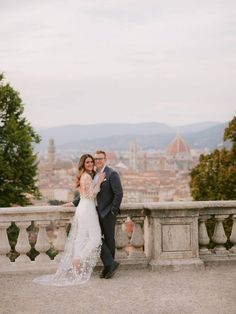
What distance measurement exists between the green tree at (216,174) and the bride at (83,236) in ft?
48.3

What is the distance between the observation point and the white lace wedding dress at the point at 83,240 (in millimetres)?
6016

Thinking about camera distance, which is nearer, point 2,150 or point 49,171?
point 2,150

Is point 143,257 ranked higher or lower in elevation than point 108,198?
lower

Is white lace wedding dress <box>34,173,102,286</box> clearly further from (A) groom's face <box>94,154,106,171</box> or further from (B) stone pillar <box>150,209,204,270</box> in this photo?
(B) stone pillar <box>150,209,204,270</box>

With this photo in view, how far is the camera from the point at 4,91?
22.6 meters

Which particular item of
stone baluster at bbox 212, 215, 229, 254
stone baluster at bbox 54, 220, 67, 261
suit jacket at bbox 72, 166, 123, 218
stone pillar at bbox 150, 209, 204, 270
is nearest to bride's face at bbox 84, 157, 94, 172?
suit jacket at bbox 72, 166, 123, 218

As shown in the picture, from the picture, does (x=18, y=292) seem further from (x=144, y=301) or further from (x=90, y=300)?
(x=144, y=301)

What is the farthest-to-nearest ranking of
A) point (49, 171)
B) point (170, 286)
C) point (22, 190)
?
point (49, 171)
point (22, 190)
point (170, 286)

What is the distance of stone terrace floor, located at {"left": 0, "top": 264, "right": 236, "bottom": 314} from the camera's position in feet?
16.1

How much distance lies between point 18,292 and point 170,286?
1.62 m

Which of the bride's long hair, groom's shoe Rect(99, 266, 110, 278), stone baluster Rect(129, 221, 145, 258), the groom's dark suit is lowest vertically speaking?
groom's shoe Rect(99, 266, 110, 278)

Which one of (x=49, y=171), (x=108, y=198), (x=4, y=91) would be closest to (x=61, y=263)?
(x=108, y=198)

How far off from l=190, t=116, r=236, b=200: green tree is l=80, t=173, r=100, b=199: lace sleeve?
14.7m

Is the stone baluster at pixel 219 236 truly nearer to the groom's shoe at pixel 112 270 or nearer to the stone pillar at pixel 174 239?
the stone pillar at pixel 174 239
